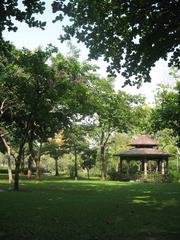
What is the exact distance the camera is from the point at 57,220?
11969 millimetres

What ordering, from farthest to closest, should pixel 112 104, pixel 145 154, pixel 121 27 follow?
pixel 112 104
pixel 145 154
pixel 121 27

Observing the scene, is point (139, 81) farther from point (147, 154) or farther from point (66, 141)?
point (66, 141)

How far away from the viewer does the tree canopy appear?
1041cm

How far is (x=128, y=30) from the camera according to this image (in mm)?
11805

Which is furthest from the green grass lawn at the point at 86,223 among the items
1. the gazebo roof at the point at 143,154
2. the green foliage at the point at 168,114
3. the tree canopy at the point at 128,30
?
the gazebo roof at the point at 143,154

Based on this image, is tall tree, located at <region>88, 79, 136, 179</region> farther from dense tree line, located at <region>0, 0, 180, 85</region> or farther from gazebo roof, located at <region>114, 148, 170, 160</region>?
dense tree line, located at <region>0, 0, 180, 85</region>

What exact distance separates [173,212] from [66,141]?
44.7m

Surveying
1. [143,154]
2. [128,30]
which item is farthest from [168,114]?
[128,30]

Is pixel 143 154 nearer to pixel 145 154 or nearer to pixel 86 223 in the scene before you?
pixel 145 154

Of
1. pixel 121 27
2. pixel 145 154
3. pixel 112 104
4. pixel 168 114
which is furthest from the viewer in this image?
pixel 112 104

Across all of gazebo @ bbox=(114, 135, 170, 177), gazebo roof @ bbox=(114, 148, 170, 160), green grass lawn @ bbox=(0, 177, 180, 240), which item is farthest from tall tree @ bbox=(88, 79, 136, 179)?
green grass lawn @ bbox=(0, 177, 180, 240)

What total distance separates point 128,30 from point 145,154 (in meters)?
39.3

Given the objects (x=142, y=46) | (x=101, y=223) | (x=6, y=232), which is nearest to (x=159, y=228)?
(x=101, y=223)

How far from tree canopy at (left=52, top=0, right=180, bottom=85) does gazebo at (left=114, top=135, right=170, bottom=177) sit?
125 ft
